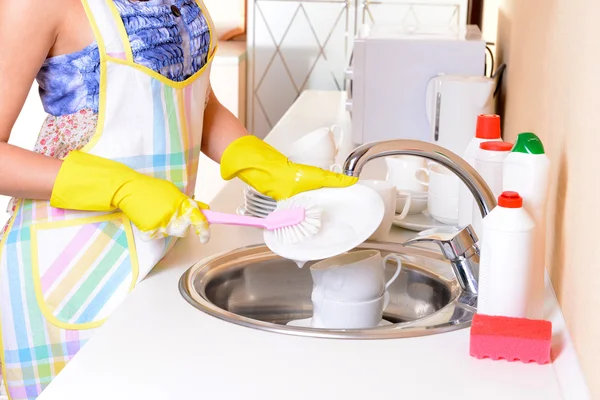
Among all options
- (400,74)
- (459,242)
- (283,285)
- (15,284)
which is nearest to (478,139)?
(459,242)

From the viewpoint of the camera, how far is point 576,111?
104 centimetres

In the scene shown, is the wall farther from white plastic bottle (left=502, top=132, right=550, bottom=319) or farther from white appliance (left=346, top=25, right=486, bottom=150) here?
white appliance (left=346, top=25, right=486, bottom=150)

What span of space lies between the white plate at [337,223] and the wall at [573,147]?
256 millimetres

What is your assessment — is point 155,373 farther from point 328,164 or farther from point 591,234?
point 328,164

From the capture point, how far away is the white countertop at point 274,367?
2.98 ft

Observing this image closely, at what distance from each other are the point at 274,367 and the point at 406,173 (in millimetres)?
872

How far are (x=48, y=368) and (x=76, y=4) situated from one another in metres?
0.53

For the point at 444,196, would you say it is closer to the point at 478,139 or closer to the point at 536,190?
the point at 478,139

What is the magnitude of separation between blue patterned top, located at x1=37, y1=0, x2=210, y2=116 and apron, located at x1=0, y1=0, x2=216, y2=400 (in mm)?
22

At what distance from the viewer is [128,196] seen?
1189mm

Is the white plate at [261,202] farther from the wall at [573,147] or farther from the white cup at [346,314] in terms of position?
the wall at [573,147]

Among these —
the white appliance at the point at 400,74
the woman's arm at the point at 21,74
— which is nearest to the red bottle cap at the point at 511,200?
the woman's arm at the point at 21,74

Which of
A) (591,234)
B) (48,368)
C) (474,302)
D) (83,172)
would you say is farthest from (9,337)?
(591,234)

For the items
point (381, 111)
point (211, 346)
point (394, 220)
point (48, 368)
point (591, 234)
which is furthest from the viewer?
point (381, 111)
